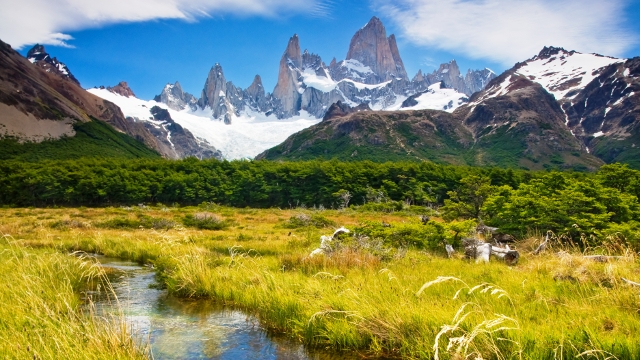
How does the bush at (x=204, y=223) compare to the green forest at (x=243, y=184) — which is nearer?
the bush at (x=204, y=223)

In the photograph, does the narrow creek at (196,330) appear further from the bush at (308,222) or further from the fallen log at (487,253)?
the bush at (308,222)

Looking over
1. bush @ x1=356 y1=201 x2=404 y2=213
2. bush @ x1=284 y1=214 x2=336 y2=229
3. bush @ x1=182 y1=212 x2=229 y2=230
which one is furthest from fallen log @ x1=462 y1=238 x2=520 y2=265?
bush @ x1=356 y1=201 x2=404 y2=213

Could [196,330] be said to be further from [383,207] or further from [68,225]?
[383,207]

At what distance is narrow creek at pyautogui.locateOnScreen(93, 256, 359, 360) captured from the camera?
274 inches

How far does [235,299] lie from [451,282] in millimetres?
5483

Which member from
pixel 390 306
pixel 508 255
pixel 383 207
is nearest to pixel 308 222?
pixel 383 207

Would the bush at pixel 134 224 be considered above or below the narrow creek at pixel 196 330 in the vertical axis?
below

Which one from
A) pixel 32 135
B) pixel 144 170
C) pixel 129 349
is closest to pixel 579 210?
pixel 129 349

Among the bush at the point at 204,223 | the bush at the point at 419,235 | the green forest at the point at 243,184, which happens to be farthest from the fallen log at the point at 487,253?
the green forest at the point at 243,184

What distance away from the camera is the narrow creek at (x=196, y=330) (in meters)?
6.95

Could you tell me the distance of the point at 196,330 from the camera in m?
8.11

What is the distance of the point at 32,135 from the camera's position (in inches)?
7215

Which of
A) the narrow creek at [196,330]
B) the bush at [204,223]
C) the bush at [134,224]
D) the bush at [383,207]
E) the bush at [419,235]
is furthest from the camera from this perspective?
the bush at [383,207]

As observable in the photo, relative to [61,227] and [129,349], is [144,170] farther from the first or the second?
[129,349]
